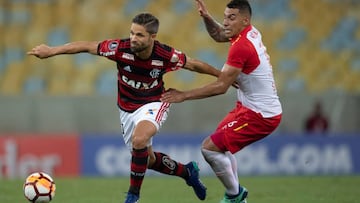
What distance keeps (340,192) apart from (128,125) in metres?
3.63

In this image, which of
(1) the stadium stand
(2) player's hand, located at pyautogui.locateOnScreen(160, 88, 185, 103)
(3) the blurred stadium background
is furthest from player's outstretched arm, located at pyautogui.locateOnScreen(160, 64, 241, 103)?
(1) the stadium stand

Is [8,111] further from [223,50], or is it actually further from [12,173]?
[223,50]

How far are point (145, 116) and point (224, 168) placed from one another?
1.03 m

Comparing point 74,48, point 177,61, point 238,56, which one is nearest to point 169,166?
point 177,61

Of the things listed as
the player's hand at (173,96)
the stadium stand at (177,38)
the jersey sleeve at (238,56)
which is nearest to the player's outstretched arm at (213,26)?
the jersey sleeve at (238,56)

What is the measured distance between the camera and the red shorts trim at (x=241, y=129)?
31.3 feet

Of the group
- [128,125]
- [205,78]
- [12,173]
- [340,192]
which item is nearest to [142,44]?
[128,125]

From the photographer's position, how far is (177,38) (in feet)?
66.6

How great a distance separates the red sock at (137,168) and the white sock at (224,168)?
778 mm

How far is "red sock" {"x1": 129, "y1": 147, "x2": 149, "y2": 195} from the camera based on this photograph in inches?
358

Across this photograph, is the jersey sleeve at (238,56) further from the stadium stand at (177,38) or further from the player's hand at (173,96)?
the stadium stand at (177,38)

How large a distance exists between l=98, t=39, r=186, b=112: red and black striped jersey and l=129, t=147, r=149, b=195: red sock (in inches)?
30.4

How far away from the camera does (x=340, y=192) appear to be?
12016 mm

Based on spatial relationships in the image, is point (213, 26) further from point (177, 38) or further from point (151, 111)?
point (177, 38)
